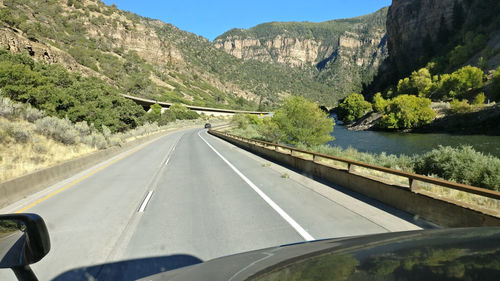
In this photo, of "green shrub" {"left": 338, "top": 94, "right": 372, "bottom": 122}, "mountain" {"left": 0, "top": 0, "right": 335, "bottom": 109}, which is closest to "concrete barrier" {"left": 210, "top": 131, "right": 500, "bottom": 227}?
"mountain" {"left": 0, "top": 0, "right": 335, "bottom": 109}

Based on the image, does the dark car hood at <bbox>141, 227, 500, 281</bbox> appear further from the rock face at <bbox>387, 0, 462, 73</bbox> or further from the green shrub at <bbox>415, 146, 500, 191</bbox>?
the rock face at <bbox>387, 0, 462, 73</bbox>

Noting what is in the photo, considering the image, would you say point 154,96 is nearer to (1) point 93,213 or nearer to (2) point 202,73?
(2) point 202,73

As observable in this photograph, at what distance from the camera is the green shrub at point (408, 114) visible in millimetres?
60938

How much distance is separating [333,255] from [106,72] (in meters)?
116

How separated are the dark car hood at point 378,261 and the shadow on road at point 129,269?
6.36ft

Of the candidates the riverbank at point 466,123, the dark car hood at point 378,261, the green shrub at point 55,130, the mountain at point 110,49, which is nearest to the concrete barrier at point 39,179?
the green shrub at point 55,130

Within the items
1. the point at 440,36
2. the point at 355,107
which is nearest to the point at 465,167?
the point at 355,107

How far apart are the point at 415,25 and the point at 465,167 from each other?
136640 millimetres

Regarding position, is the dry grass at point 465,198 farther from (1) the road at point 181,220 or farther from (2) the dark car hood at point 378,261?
(2) the dark car hood at point 378,261

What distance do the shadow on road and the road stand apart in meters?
0.02

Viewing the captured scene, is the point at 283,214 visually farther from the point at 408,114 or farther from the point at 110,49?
the point at 110,49

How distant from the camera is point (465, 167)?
1017cm

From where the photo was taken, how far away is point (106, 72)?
101188 millimetres

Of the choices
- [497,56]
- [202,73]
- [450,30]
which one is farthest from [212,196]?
[202,73]
